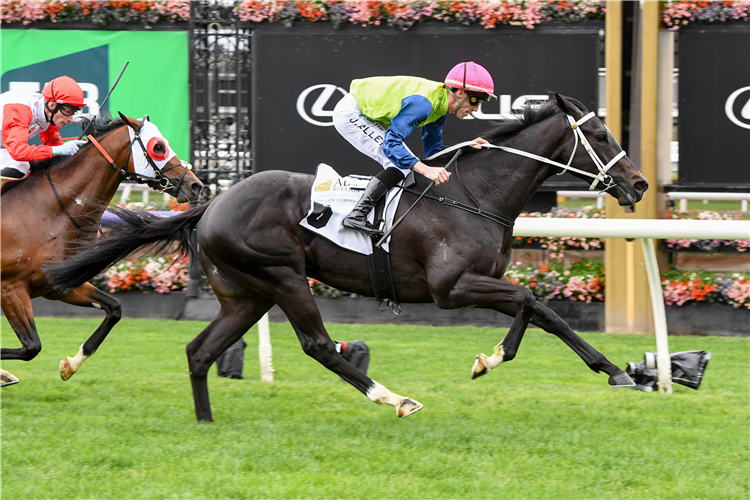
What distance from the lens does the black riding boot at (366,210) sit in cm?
396

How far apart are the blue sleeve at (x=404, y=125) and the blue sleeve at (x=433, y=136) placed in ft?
1.24

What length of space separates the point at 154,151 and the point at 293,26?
312 centimetres

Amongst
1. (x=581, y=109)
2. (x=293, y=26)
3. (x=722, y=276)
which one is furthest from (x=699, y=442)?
(x=293, y=26)

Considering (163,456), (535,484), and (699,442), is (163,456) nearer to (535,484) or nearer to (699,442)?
(535,484)

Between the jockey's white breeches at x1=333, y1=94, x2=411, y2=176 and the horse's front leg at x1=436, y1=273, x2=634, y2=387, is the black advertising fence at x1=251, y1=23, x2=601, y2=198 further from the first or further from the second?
the horse's front leg at x1=436, y1=273, x2=634, y2=387

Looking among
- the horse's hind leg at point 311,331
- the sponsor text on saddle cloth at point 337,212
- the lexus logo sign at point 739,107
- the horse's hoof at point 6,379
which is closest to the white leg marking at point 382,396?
the horse's hind leg at point 311,331

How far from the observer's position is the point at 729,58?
23.1 ft

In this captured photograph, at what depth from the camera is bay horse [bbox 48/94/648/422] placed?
3898 mm

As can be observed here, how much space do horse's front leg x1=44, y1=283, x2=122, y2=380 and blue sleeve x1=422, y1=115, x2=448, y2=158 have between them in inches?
78.4

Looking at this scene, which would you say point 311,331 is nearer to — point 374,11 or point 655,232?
point 655,232

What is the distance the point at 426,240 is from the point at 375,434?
35.9 inches

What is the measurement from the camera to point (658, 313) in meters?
4.50

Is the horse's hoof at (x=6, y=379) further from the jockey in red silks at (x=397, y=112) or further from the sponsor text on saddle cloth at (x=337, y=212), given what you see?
the jockey in red silks at (x=397, y=112)

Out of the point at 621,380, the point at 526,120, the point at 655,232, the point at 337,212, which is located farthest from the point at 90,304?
the point at 655,232
